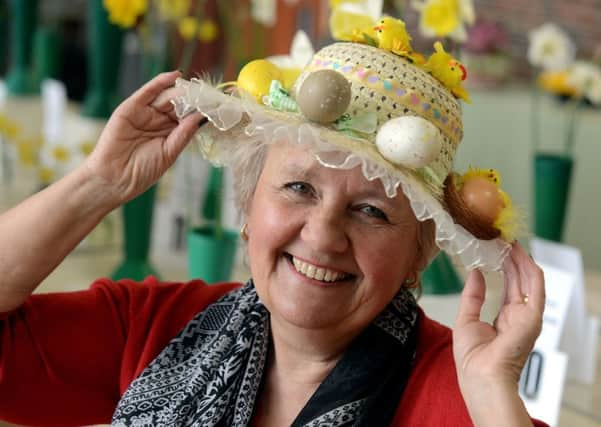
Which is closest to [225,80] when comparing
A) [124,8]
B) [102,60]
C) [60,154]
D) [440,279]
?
[102,60]

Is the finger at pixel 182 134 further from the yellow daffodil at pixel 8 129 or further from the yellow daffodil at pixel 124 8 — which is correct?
the yellow daffodil at pixel 8 129

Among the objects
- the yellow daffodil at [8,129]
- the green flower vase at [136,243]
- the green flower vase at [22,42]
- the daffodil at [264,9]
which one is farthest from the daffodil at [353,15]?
the green flower vase at [22,42]

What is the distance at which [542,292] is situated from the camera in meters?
1.10

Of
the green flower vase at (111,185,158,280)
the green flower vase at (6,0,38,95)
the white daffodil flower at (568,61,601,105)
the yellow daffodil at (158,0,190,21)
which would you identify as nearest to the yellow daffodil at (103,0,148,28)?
the yellow daffodil at (158,0,190,21)

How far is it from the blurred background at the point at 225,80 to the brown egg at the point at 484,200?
45 mm

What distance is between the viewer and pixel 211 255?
209cm

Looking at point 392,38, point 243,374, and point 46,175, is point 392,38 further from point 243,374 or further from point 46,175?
point 46,175

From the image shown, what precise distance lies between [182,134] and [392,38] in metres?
0.33

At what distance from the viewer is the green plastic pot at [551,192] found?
A: 99.1 inches

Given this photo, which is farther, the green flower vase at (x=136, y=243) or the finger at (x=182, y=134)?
the green flower vase at (x=136, y=243)

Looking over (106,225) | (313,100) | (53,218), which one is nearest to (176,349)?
(53,218)

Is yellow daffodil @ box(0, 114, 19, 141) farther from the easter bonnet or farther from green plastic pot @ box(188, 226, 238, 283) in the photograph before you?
the easter bonnet

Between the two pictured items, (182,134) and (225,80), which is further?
(225,80)

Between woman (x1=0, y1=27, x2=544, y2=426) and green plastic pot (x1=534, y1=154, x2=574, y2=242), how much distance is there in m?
1.34
